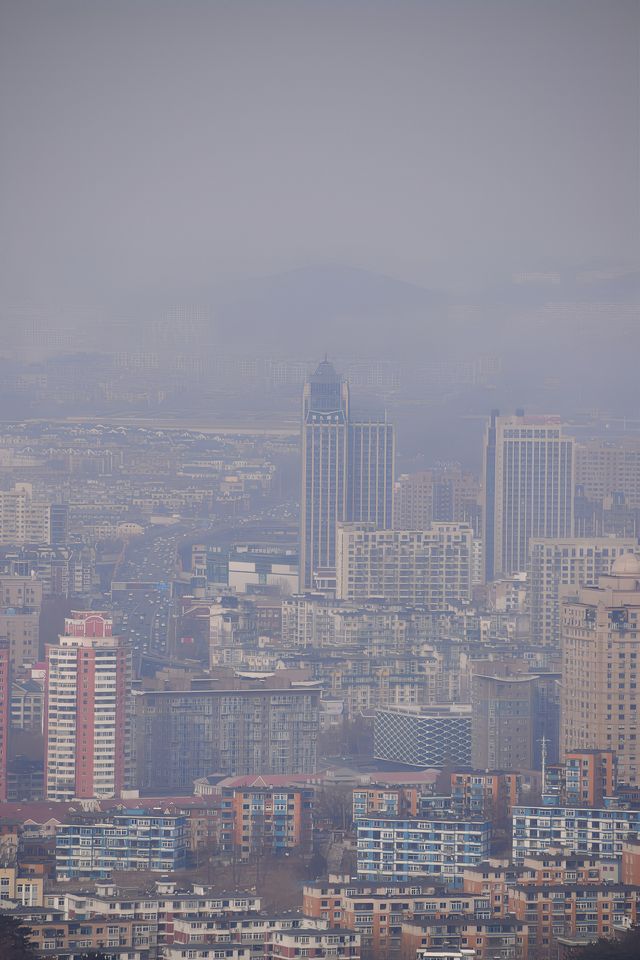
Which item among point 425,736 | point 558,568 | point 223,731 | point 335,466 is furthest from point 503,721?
point 335,466

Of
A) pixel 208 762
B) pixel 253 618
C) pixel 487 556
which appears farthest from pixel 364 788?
pixel 487 556

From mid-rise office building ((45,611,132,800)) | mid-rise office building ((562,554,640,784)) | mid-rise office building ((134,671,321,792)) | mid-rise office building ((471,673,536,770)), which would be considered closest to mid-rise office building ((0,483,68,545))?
mid-rise office building ((134,671,321,792))

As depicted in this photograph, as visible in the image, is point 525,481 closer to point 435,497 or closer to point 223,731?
point 435,497

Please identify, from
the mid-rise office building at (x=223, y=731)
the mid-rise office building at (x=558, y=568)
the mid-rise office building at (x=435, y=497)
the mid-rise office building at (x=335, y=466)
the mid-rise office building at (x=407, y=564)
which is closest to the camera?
the mid-rise office building at (x=223, y=731)

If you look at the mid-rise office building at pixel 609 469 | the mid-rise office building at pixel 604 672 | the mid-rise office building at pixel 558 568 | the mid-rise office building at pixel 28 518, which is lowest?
the mid-rise office building at pixel 604 672

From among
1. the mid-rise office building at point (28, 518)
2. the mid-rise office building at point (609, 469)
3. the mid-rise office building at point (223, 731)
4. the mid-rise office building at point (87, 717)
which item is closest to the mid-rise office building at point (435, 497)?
the mid-rise office building at point (609, 469)

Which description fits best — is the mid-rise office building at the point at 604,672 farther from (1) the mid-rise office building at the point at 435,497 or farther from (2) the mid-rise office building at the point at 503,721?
(1) the mid-rise office building at the point at 435,497
